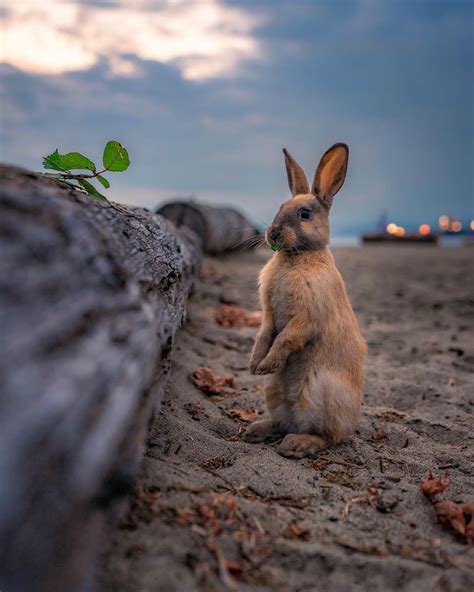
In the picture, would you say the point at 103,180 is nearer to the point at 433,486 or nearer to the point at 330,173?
the point at 330,173

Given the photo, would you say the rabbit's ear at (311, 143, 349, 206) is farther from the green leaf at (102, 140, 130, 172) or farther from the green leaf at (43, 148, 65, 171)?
the green leaf at (43, 148, 65, 171)

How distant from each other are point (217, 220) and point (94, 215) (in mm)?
8380

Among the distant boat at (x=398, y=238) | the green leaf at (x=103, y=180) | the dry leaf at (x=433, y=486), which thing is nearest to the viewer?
the dry leaf at (x=433, y=486)

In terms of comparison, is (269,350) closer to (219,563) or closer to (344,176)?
(344,176)

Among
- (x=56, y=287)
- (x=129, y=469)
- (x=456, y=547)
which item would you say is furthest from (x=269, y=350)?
(x=56, y=287)

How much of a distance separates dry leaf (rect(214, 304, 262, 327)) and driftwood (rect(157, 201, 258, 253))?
87.2 inches

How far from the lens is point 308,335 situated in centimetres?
330

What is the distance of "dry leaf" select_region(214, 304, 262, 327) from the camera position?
20.7 feet

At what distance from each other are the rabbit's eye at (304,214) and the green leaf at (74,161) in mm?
1275

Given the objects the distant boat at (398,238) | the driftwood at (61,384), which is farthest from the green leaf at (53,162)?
the distant boat at (398,238)

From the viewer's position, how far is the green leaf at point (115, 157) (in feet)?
9.97

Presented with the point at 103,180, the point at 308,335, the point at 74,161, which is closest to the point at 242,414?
the point at 308,335

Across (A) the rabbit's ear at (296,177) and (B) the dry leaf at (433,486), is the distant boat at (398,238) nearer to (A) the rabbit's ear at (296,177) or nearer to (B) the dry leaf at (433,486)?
(A) the rabbit's ear at (296,177)

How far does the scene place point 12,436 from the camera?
4.74ft
